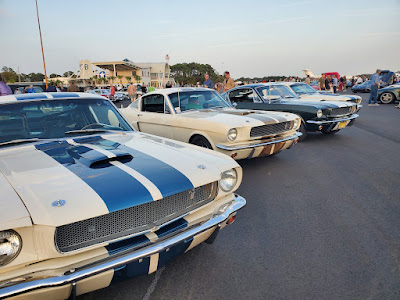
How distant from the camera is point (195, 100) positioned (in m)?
5.32

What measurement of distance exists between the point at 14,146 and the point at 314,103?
623 centimetres

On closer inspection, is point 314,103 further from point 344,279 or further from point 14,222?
point 14,222

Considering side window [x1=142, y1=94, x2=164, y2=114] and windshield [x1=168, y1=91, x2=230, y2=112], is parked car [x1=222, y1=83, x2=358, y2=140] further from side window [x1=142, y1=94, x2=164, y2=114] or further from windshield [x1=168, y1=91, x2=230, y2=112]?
side window [x1=142, y1=94, x2=164, y2=114]

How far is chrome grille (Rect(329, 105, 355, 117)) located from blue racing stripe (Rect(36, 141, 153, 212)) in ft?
19.7

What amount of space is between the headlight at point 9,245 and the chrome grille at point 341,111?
261 inches

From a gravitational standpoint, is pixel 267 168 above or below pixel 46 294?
below

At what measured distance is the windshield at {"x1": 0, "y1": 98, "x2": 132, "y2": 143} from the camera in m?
2.51

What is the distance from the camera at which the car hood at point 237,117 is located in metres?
4.30

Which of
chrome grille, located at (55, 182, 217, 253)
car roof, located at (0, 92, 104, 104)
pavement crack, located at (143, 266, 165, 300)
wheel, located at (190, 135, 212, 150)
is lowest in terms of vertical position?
pavement crack, located at (143, 266, 165, 300)

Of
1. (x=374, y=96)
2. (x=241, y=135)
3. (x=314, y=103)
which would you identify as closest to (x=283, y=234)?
(x=241, y=135)

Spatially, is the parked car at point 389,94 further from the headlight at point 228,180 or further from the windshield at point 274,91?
the headlight at point 228,180

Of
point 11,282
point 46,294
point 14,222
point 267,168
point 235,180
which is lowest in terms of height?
point 267,168

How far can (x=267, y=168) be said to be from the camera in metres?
4.87

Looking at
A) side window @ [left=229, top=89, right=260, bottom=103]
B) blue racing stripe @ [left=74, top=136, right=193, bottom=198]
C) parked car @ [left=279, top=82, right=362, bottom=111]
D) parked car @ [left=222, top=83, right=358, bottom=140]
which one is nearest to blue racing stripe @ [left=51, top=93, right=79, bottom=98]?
blue racing stripe @ [left=74, top=136, right=193, bottom=198]
